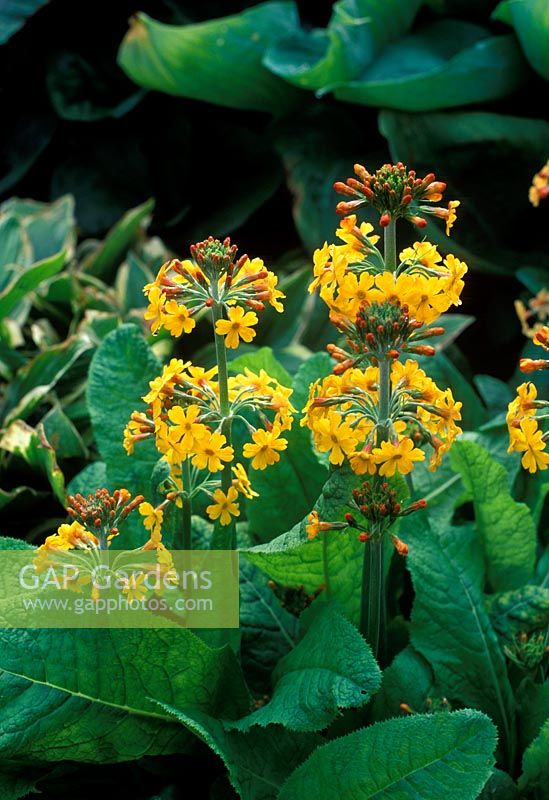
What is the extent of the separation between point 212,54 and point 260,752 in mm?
1753

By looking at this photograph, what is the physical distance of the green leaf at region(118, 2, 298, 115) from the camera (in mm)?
2355

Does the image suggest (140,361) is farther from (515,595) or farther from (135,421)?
(515,595)

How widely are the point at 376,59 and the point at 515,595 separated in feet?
4.88

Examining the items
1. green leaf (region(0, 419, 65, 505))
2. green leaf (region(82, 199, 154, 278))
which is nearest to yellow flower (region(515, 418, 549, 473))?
green leaf (region(0, 419, 65, 505))

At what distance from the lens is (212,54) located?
2.41 m

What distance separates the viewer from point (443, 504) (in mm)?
1614

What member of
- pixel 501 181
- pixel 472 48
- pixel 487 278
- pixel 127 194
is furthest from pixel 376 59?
pixel 127 194

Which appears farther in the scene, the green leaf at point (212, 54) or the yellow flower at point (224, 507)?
the green leaf at point (212, 54)

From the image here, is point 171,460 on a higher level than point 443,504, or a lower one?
higher

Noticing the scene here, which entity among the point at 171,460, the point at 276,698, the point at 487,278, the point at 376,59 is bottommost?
the point at 487,278

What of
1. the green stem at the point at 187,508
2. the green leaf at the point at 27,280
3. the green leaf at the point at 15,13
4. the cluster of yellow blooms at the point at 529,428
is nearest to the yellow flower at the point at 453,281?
the cluster of yellow blooms at the point at 529,428

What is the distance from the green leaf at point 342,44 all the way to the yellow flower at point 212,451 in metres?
1.44

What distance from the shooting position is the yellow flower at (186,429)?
3.33 feet

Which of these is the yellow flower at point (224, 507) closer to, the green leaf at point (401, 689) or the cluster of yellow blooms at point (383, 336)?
the cluster of yellow blooms at point (383, 336)
